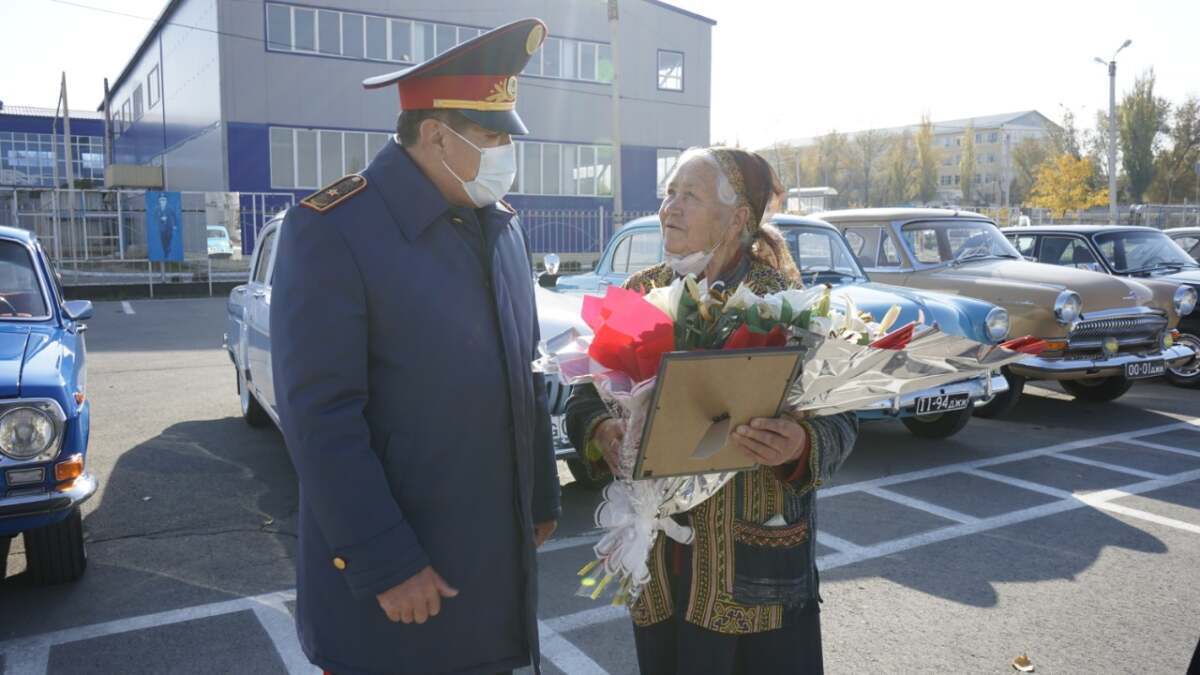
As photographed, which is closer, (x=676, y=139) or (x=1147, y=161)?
(x=676, y=139)

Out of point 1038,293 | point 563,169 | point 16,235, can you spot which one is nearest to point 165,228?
point 563,169

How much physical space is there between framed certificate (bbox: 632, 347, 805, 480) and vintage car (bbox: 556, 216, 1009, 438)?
5101mm

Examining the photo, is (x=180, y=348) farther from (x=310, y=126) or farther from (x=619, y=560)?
(x=310, y=126)

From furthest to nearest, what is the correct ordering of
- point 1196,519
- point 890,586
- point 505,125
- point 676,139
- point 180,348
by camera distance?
point 676,139 < point 180,348 < point 1196,519 < point 890,586 < point 505,125

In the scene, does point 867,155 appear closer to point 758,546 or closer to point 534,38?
point 534,38

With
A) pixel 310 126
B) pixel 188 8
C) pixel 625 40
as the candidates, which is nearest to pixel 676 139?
pixel 625 40

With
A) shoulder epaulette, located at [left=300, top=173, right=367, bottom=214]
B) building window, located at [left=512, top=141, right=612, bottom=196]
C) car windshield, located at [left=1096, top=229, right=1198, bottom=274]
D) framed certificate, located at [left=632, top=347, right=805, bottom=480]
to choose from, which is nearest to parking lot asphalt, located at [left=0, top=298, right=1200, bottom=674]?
framed certificate, located at [left=632, top=347, right=805, bottom=480]

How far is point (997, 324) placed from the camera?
748cm

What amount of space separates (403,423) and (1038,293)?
7.91 meters

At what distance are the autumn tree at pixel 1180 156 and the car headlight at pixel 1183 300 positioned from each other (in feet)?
132

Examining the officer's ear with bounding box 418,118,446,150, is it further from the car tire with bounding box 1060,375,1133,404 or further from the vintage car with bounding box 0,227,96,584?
the car tire with bounding box 1060,375,1133,404

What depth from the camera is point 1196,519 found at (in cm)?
561

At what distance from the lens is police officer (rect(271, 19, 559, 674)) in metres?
1.85

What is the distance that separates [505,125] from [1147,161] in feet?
161
